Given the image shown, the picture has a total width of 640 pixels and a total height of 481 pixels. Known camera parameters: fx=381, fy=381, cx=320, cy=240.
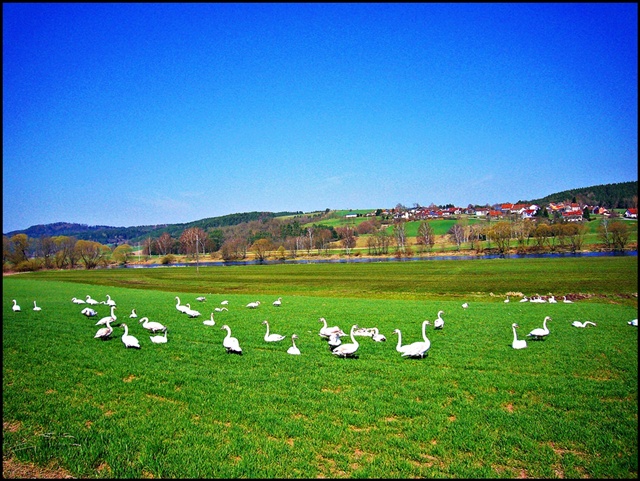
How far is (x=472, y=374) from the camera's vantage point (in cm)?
1172

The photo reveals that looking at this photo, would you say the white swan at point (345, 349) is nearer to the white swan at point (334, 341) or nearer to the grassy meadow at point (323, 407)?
the grassy meadow at point (323, 407)

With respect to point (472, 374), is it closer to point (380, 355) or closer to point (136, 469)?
point (380, 355)

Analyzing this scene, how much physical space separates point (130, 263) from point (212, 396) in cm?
17381

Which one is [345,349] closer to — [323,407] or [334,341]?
[334,341]

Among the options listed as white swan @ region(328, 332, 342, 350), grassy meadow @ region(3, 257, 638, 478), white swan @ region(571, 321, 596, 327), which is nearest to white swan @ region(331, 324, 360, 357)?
grassy meadow @ region(3, 257, 638, 478)

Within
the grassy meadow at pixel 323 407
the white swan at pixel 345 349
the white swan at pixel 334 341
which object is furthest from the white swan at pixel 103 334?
the white swan at pixel 345 349

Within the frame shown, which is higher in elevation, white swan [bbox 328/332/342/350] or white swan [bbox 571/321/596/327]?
white swan [bbox 328/332/342/350]

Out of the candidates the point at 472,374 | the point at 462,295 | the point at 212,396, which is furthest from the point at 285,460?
the point at 462,295

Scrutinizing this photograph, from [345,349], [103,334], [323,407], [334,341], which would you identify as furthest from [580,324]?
[103,334]

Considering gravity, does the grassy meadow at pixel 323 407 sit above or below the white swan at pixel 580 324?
above

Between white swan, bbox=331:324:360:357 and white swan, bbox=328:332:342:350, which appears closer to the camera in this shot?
white swan, bbox=331:324:360:357

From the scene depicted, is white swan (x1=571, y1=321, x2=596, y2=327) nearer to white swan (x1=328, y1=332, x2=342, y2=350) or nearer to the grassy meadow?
the grassy meadow

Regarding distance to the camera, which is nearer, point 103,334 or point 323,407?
point 323,407

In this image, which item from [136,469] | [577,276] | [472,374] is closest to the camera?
[136,469]
